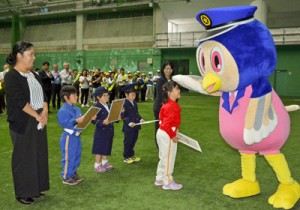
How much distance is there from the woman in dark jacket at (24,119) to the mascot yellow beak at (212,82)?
5.66ft

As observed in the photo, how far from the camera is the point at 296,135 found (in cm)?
717

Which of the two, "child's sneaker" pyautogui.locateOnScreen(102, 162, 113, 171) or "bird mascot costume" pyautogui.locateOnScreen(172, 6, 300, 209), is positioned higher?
"bird mascot costume" pyautogui.locateOnScreen(172, 6, 300, 209)

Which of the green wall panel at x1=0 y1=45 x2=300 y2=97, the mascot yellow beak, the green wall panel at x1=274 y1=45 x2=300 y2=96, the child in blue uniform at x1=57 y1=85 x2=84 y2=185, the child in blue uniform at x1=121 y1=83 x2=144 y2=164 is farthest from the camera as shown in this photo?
the green wall panel at x1=0 y1=45 x2=300 y2=97

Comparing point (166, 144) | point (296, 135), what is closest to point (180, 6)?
point (296, 135)

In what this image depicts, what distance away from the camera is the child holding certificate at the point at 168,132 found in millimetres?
3771

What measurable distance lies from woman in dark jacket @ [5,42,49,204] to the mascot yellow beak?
1.73 meters

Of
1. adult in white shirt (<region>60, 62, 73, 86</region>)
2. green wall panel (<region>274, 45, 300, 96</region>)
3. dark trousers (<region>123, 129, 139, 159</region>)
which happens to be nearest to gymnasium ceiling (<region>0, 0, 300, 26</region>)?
green wall panel (<region>274, 45, 300, 96</region>)

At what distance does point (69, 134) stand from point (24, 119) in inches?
29.1

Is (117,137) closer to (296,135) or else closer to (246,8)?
(296,135)

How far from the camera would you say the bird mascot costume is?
3.09 metres

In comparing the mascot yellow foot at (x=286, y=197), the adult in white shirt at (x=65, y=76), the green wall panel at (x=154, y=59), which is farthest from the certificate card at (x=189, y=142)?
the green wall panel at (x=154, y=59)

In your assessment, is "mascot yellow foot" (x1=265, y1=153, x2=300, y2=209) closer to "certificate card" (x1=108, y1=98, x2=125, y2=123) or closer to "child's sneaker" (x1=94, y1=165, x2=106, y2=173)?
"certificate card" (x1=108, y1=98, x2=125, y2=123)

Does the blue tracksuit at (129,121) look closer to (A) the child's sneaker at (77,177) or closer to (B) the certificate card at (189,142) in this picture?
(A) the child's sneaker at (77,177)

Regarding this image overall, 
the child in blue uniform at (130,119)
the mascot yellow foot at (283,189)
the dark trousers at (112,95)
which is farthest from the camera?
the dark trousers at (112,95)
